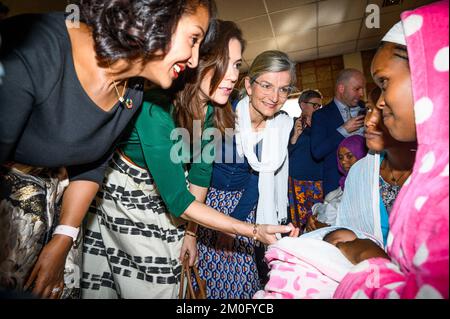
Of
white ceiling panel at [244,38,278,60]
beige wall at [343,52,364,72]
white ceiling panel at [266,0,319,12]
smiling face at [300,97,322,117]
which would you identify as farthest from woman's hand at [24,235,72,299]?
beige wall at [343,52,364,72]

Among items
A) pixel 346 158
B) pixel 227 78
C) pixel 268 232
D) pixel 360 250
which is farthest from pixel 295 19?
pixel 360 250

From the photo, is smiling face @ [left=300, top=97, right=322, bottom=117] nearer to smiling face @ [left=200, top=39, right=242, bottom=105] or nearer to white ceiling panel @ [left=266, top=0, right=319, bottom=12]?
smiling face @ [left=200, top=39, right=242, bottom=105]

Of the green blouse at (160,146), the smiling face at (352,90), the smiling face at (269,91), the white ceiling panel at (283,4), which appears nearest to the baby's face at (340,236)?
the green blouse at (160,146)

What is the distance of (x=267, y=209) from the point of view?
217 centimetres

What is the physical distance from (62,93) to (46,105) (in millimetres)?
75

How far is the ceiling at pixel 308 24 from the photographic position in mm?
4902

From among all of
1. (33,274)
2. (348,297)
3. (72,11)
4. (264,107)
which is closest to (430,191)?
(348,297)

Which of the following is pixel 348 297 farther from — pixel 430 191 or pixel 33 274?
pixel 33 274

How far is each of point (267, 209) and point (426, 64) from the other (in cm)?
160

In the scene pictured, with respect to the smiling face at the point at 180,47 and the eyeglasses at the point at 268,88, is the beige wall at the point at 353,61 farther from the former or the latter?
the smiling face at the point at 180,47

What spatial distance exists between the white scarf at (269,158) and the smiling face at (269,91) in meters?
0.11
